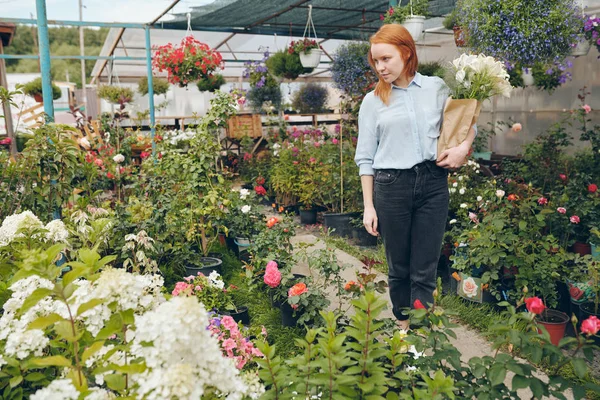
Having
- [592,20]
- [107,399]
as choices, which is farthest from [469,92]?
[592,20]

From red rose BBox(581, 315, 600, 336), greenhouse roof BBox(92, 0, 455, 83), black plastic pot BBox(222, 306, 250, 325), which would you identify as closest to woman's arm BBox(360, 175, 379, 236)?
black plastic pot BBox(222, 306, 250, 325)

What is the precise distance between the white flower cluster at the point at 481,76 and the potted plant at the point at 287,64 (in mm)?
4448

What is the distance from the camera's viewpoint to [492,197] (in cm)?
341

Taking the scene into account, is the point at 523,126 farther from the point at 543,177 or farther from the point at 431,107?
the point at 431,107

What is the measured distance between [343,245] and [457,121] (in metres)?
2.61

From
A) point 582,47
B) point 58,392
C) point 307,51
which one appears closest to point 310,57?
point 307,51

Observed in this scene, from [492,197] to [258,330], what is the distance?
194 centimetres

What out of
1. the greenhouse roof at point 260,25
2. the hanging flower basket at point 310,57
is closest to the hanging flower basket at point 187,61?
the greenhouse roof at point 260,25

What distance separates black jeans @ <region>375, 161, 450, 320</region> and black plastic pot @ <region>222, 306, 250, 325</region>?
0.95m

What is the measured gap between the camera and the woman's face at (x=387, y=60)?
81.7 inches

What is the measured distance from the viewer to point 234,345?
1.83 metres

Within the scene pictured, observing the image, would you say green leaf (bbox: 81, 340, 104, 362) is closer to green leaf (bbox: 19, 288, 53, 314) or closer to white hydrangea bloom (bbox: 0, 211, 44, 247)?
green leaf (bbox: 19, 288, 53, 314)

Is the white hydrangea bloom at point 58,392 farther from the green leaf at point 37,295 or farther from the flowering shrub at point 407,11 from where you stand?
the flowering shrub at point 407,11

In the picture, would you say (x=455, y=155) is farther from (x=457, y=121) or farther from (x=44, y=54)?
(x=44, y=54)
